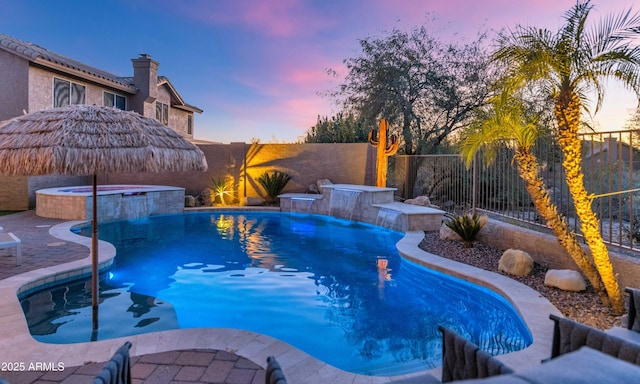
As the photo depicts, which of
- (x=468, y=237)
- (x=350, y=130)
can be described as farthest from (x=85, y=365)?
(x=350, y=130)

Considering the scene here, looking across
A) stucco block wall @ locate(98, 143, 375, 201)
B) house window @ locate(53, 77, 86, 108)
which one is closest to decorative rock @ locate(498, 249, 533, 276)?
stucco block wall @ locate(98, 143, 375, 201)

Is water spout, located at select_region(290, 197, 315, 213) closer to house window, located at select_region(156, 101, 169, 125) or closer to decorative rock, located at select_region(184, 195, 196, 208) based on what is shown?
decorative rock, located at select_region(184, 195, 196, 208)

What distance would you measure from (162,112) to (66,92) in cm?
701

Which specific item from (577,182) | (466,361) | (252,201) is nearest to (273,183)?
(252,201)

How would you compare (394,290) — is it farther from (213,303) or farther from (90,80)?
(90,80)

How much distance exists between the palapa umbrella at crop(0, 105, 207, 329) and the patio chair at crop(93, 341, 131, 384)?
2.49 meters

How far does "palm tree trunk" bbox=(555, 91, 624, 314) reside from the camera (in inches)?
187

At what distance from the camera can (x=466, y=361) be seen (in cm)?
190

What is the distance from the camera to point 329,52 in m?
18.5

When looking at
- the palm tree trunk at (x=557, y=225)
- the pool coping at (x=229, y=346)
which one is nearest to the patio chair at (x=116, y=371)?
the pool coping at (x=229, y=346)

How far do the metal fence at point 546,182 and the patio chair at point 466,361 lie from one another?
421 cm

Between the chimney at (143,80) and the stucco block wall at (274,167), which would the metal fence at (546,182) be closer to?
the stucco block wall at (274,167)

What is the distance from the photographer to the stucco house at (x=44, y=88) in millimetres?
14094

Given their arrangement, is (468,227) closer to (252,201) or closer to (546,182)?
(546,182)
